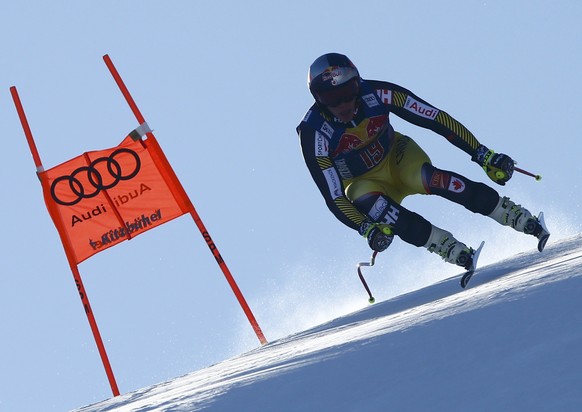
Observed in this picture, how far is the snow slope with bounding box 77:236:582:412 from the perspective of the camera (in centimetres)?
290

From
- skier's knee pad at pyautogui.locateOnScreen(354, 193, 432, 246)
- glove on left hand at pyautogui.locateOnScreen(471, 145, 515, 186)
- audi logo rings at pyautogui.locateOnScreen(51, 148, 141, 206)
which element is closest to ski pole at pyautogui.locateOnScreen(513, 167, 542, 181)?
glove on left hand at pyautogui.locateOnScreen(471, 145, 515, 186)

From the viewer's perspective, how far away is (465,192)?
289 inches

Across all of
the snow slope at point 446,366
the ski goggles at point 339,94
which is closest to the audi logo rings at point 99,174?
the ski goggles at point 339,94

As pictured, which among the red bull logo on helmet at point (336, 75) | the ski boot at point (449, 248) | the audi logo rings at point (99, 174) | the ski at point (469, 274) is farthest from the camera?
the audi logo rings at point (99, 174)

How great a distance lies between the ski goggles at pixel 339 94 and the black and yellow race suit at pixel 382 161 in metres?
0.14

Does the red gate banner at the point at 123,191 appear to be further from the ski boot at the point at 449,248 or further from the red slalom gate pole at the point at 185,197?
the ski boot at the point at 449,248

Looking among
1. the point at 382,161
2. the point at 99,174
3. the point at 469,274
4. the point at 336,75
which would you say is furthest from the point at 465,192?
the point at 99,174

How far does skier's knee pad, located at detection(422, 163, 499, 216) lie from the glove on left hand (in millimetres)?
281

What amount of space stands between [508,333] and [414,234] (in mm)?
3917

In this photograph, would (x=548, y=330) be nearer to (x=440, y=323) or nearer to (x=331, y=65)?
(x=440, y=323)

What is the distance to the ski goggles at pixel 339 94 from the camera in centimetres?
754

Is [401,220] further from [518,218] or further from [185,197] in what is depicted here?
[185,197]

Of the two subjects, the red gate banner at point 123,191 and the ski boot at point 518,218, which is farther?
the red gate banner at point 123,191

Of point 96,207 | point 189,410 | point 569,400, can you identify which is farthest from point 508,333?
point 96,207
